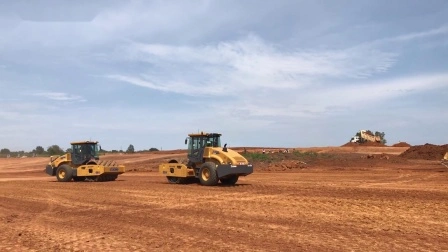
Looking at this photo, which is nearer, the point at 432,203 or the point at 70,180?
the point at 432,203

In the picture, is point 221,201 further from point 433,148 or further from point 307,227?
point 433,148

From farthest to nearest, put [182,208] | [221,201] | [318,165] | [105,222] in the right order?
[318,165] → [221,201] → [182,208] → [105,222]

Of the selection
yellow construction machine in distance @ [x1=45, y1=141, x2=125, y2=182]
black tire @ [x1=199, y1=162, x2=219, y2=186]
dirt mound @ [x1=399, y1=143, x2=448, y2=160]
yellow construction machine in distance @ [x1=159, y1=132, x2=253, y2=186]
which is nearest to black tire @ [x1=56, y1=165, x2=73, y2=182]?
yellow construction machine in distance @ [x1=45, y1=141, x2=125, y2=182]

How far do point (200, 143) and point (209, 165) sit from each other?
1482 millimetres

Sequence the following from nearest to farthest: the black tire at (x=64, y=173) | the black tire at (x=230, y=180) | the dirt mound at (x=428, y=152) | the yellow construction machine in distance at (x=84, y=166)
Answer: the black tire at (x=230, y=180) → the yellow construction machine in distance at (x=84, y=166) → the black tire at (x=64, y=173) → the dirt mound at (x=428, y=152)

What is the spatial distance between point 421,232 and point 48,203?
11710mm

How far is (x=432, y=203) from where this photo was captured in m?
14.1

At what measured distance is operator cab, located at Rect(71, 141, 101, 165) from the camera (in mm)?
27391

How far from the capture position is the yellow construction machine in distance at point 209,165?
21.3 metres

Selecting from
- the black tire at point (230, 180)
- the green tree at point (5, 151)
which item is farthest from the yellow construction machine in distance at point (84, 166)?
the green tree at point (5, 151)

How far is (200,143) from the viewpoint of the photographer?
22781 millimetres

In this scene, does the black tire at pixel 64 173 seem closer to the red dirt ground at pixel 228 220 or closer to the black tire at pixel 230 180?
the red dirt ground at pixel 228 220

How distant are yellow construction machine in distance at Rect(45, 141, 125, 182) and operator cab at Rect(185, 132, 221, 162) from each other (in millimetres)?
6001

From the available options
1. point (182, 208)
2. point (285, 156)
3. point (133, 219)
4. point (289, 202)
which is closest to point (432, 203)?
point (289, 202)
